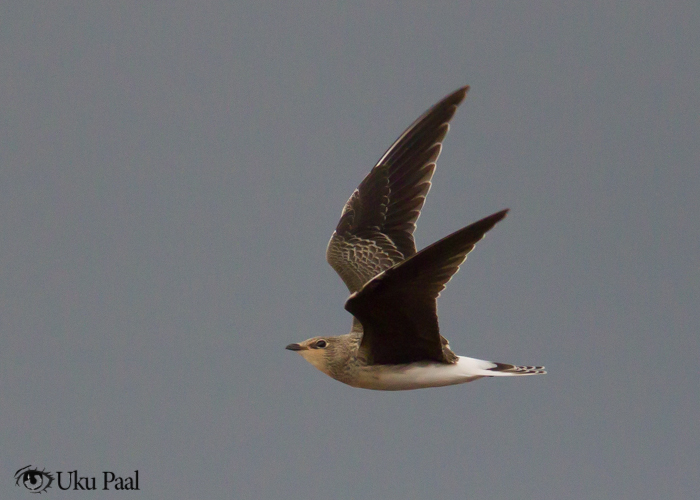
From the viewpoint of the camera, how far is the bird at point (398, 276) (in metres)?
7.64

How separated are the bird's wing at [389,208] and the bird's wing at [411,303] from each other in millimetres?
1656

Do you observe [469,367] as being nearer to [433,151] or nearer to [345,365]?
[345,365]

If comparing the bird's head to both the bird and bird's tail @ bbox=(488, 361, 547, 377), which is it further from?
bird's tail @ bbox=(488, 361, 547, 377)

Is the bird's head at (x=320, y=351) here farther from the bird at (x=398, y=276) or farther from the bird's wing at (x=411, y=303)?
the bird's wing at (x=411, y=303)

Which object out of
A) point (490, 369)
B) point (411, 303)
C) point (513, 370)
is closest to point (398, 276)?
point (411, 303)

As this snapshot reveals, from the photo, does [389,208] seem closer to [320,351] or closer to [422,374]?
[320,351]

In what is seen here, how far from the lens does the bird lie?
764 centimetres

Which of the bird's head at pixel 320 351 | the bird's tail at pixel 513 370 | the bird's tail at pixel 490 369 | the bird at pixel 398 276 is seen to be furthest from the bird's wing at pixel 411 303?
the bird's tail at pixel 513 370

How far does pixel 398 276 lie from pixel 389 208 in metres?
3.09

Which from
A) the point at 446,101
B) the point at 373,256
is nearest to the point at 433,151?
the point at 446,101

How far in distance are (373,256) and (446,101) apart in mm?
2008

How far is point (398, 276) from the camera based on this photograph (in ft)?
24.9

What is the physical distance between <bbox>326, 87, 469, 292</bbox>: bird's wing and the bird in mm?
12

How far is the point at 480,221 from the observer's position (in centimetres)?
Result: 700
